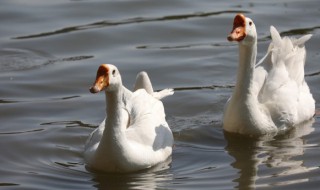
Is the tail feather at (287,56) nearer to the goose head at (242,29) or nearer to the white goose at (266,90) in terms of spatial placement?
the white goose at (266,90)

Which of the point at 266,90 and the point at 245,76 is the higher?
the point at 245,76

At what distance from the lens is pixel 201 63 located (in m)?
12.7

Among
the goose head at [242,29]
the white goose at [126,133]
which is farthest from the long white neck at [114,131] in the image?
the goose head at [242,29]

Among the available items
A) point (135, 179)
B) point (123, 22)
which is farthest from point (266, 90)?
point (123, 22)

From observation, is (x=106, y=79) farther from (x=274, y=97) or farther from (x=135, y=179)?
(x=274, y=97)

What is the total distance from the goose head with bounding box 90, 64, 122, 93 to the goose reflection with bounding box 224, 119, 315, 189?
1.52 m

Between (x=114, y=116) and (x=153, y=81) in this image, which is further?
(x=153, y=81)

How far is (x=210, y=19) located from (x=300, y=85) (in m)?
3.70

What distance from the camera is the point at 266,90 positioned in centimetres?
1062

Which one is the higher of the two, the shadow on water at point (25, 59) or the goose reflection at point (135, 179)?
the shadow on water at point (25, 59)

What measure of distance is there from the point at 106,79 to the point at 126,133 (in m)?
1.00

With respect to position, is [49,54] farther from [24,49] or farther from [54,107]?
[54,107]

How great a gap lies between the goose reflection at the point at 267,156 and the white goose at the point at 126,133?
2.69 ft

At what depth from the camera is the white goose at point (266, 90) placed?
10062 millimetres
